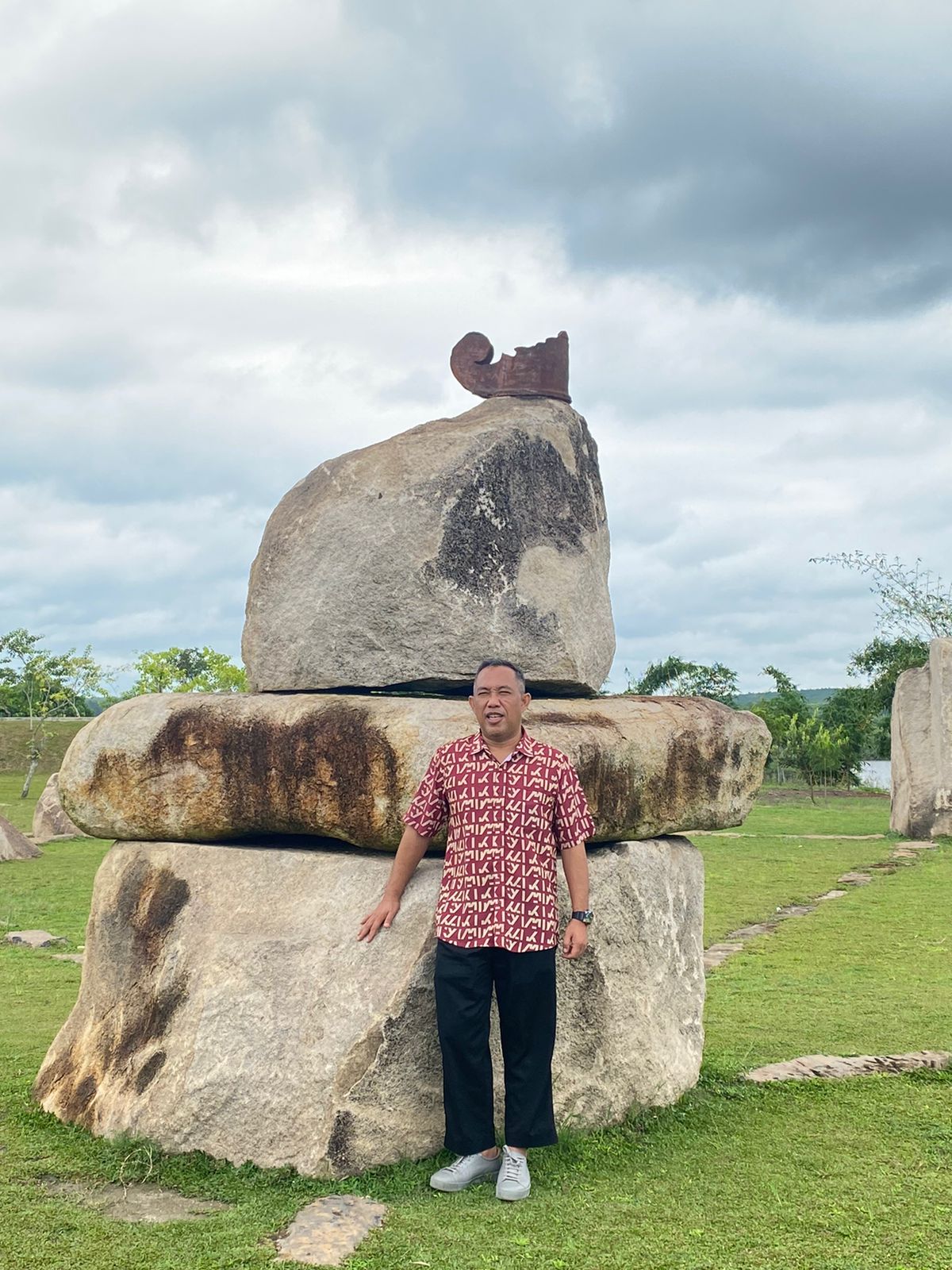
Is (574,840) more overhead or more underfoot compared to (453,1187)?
more overhead

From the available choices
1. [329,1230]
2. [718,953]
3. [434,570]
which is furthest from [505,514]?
[718,953]

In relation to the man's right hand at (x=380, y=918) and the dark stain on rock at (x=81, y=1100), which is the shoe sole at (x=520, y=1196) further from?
the dark stain on rock at (x=81, y=1100)

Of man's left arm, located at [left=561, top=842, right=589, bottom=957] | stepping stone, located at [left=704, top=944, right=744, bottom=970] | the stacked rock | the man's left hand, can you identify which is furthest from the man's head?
stepping stone, located at [left=704, top=944, right=744, bottom=970]

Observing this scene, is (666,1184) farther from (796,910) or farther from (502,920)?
(796,910)

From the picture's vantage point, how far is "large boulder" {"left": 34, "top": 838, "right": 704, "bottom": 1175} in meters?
4.58

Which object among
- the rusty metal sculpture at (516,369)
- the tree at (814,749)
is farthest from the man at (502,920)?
the tree at (814,749)

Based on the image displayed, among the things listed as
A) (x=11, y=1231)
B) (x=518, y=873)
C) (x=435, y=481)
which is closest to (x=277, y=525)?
(x=435, y=481)

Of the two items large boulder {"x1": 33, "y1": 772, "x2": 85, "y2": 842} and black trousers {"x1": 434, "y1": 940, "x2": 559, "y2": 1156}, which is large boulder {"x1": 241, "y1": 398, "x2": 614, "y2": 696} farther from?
large boulder {"x1": 33, "y1": 772, "x2": 85, "y2": 842}

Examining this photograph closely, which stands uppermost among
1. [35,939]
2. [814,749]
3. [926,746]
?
[814,749]

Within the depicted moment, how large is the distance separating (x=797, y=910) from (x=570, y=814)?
25.7 feet

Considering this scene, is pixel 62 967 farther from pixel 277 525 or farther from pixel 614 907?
pixel 614 907

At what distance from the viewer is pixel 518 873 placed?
4.42 m

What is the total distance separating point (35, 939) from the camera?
9625 millimetres

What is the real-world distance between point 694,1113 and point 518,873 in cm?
165
